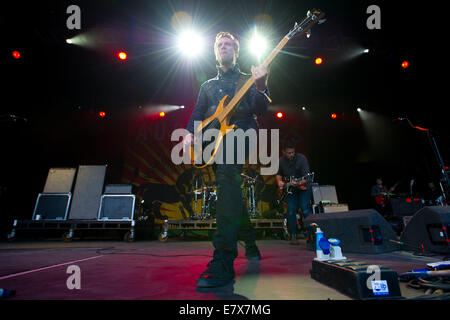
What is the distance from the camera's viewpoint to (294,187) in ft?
13.3

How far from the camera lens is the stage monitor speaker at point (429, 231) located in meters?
2.05

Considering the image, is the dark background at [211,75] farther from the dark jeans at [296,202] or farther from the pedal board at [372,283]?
the pedal board at [372,283]

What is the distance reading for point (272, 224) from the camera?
5.10m

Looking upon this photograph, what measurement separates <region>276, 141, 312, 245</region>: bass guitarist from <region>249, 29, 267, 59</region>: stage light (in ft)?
11.7

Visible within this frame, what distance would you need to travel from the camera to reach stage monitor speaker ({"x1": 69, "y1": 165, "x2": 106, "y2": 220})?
16.9 feet

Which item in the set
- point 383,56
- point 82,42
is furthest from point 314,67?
point 82,42

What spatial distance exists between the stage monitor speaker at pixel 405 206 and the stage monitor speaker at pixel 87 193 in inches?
306

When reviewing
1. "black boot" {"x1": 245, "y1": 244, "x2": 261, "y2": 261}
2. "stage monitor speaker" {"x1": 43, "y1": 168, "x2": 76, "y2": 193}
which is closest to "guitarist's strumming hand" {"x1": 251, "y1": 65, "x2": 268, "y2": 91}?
"black boot" {"x1": 245, "y1": 244, "x2": 261, "y2": 261}

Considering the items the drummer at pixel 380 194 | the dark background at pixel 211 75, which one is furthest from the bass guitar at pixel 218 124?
the drummer at pixel 380 194

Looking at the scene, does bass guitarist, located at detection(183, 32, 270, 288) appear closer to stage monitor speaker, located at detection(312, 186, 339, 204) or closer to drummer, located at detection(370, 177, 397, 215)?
stage monitor speaker, located at detection(312, 186, 339, 204)

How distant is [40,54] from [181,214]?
19.5 ft

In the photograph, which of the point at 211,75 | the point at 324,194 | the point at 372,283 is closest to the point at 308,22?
the point at 372,283

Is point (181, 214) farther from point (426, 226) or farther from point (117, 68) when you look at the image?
point (426, 226)

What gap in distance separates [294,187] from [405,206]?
4101 mm
